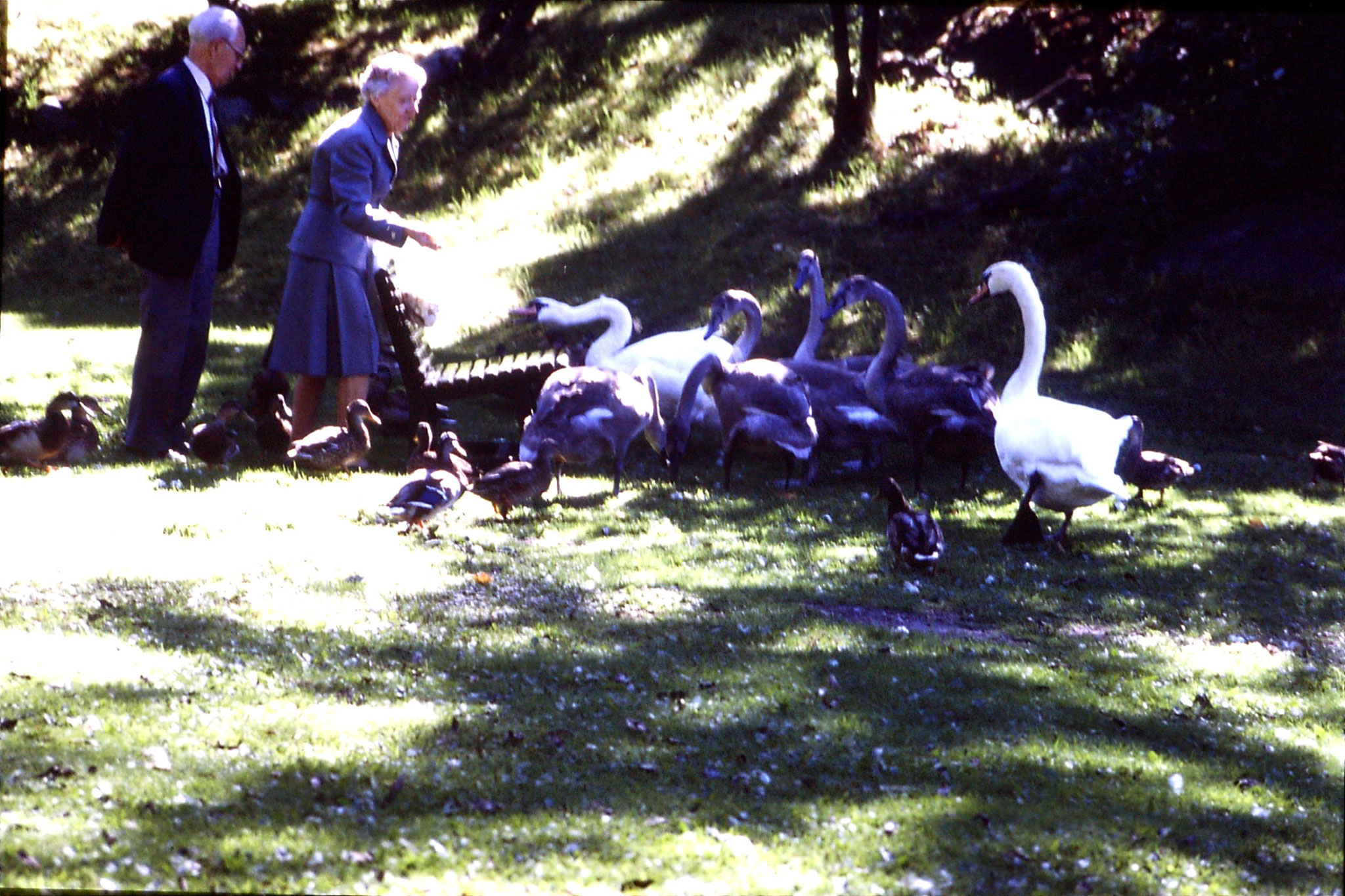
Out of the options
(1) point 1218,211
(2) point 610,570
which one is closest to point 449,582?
(2) point 610,570

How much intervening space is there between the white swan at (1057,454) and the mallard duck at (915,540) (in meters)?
0.87

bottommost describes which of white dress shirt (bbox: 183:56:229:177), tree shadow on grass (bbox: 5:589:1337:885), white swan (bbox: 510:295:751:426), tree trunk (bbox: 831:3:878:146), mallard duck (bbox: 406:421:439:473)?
tree shadow on grass (bbox: 5:589:1337:885)

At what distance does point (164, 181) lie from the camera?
1016cm

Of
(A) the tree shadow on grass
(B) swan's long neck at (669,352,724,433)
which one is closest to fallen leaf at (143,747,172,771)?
(A) the tree shadow on grass

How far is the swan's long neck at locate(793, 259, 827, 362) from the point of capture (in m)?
13.0

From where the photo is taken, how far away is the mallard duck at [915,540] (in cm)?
869

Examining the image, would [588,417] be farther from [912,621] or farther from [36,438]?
[36,438]

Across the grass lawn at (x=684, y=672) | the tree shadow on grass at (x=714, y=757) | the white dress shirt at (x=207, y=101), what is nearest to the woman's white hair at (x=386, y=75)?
the white dress shirt at (x=207, y=101)

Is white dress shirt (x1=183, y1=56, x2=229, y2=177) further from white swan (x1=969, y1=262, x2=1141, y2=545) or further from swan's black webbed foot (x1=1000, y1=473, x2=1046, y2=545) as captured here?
swan's black webbed foot (x1=1000, y1=473, x2=1046, y2=545)

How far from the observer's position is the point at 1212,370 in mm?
15023

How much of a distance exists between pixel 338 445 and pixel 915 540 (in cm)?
449

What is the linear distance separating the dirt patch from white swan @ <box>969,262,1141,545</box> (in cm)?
164

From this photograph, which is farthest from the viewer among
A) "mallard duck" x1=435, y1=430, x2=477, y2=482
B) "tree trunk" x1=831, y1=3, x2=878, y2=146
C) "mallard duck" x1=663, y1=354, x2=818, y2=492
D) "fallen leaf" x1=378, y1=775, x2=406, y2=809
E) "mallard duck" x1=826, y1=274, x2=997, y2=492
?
"tree trunk" x1=831, y1=3, x2=878, y2=146

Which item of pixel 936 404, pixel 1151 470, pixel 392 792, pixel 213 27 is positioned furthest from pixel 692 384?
pixel 392 792
